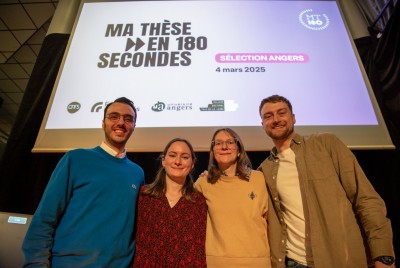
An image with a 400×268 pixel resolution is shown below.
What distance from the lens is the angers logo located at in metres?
1.77

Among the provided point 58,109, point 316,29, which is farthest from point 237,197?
point 316,29

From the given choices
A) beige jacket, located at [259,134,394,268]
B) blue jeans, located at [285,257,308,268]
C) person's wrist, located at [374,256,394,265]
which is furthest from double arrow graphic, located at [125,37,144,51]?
person's wrist, located at [374,256,394,265]

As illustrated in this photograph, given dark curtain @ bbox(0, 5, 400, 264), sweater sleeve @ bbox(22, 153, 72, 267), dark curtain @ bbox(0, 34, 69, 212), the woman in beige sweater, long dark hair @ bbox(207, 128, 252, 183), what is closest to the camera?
sweater sleeve @ bbox(22, 153, 72, 267)

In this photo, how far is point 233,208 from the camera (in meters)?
1.01

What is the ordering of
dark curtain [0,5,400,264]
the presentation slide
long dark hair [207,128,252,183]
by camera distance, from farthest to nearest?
dark curtain [0,5,400,264]
the presentation slide
long dark hair [207,128,252,183]

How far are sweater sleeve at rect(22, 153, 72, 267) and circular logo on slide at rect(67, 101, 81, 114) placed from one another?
29.7 inches

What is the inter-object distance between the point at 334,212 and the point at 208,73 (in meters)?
1.21

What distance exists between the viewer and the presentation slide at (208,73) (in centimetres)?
154

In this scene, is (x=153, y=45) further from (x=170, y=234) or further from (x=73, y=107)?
(x=170, y=234)

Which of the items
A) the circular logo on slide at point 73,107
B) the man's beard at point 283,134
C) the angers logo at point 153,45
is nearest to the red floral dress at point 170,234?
the man's beard at point 283,134

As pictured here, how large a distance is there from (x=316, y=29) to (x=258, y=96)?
0.88 metres

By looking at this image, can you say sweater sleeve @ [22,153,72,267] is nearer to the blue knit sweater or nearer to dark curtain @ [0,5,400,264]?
Result: the blue knit sweater

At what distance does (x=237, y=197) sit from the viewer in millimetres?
1033

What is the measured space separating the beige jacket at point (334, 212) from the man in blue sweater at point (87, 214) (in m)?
0.67
